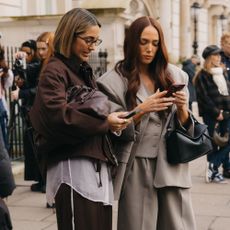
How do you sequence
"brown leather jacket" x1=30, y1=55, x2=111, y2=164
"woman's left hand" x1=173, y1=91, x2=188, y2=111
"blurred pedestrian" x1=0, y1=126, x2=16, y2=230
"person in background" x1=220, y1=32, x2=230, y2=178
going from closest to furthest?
"brown leather jacket" x1=30, y1=55, x2=111, y2=164
"blurred pedestrian" x1=0, y1=126, x2=16, y2=230
"woman's left hand" x1=173, y1=91, x2=188, y2=111
"person in background" x1=220, y1=32, x2=230, y2=178

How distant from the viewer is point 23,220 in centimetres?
636

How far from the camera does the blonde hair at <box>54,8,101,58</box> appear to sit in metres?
3.34

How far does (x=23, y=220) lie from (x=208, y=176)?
2914 mm

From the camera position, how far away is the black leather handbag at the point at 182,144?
3.88m

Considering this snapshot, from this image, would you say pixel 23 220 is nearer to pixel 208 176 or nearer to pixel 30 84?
pixel 30 84

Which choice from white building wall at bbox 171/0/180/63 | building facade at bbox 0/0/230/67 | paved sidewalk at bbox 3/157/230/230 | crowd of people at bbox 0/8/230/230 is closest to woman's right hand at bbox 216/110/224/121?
paved sidewalk at bbox 3/157/230/230

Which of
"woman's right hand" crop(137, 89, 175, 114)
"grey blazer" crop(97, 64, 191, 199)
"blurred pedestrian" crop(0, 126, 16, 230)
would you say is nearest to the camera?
"blurred pedestrian" crop(0, 126, 16, 230)

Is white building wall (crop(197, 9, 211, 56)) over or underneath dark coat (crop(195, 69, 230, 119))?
over

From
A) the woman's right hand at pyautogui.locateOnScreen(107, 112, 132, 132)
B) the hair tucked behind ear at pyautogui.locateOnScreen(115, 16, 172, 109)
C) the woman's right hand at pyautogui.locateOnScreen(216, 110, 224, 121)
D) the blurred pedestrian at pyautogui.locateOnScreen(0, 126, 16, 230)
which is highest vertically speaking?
the hair tucked behind ear at pyautogui.locateOnScreen(115, 16, 172, 109)

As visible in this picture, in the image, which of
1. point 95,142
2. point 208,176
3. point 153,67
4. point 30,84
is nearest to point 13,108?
point 30,84

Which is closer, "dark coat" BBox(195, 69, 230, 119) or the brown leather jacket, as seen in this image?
the brown leather jacket

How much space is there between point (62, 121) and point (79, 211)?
0.49 m

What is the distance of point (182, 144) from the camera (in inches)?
153

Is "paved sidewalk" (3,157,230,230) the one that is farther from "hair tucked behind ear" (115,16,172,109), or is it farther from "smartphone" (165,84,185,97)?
"smartphone" (165,84,185,97)
